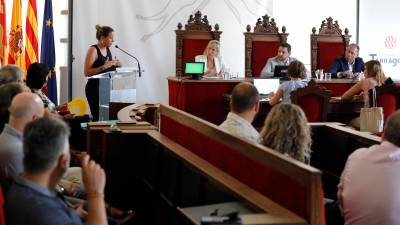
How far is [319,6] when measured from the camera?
1009 centimetres

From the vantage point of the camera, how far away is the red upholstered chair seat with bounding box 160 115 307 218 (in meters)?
2.47

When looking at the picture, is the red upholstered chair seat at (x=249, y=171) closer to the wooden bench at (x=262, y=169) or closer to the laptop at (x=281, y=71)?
the wooden bench at (x=262, y=169)

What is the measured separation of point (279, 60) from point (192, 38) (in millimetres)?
1185

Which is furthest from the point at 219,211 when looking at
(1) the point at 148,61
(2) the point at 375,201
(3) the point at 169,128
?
(1) the point at 148,61

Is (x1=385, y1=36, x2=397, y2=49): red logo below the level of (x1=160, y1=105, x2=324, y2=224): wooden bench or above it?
above

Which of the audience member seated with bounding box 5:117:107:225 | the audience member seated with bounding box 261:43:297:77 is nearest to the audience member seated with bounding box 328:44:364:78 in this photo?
the audience member seated with bounding box 261:43:297:77

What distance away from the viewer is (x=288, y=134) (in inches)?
126

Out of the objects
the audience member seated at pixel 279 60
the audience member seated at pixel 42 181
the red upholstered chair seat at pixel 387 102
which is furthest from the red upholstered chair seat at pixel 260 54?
the audience member seated at pixel 42 181

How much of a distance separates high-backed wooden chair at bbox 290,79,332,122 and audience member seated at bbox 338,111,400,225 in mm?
3300

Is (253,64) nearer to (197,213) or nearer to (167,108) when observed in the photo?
(167,108)

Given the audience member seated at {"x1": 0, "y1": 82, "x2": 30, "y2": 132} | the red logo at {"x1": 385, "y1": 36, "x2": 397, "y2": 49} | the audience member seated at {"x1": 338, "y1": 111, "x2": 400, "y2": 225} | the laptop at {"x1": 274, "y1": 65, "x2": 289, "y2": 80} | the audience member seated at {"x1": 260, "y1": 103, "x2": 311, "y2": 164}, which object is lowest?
the audience member seated at {"x1": 338, "y1": 111, "x2": 400, "y2": 225}

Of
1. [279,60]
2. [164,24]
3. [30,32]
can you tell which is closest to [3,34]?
[30,32]

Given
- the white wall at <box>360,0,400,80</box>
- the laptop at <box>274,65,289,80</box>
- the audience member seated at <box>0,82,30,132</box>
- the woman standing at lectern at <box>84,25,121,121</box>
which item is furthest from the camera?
the white wall at <box>360,0,400,80</box>

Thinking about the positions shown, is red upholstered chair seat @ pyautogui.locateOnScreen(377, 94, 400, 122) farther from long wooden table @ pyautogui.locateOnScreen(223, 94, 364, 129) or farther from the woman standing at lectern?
the woman standing at lectern
